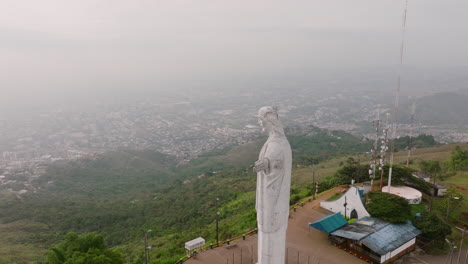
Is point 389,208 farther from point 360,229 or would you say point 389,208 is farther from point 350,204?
point 350,204

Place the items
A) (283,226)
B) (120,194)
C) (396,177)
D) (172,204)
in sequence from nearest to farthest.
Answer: (283,226) < (396,177) < (172,204) < (120,194)

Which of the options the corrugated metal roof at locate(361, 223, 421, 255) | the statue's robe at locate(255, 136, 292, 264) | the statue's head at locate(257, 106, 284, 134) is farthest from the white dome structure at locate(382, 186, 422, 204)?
the statue's head at locate(257, 106, 284, 134)

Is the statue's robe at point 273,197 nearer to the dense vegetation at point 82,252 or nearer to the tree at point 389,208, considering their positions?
the dense vegetation at point 82,252

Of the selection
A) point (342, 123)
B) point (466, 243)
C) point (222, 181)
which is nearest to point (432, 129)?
point (342, 123)

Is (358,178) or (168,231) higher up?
(358,178)

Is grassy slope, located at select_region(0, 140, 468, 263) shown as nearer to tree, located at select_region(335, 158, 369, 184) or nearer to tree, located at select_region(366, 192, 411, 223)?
tree, located at select_region(366, 192, 411, 223)

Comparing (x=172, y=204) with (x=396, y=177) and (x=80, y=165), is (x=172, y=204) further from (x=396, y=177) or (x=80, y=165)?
(x=80, y=165)

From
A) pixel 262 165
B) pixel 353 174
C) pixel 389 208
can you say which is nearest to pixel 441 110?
pixel 353 174

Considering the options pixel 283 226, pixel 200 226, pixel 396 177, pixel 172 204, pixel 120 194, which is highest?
pixel 283 226
